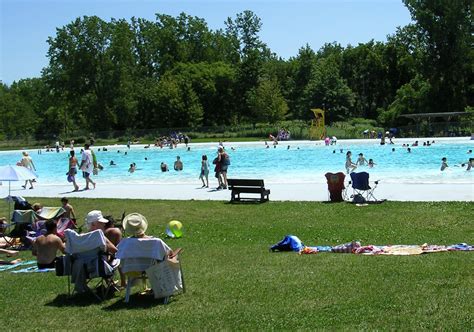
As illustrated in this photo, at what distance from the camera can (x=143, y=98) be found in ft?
267

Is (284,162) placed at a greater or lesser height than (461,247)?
lesser

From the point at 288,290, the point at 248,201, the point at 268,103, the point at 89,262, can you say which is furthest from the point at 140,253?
the point at 268,103

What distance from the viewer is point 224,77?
8162cm

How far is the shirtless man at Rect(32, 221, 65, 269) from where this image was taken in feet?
32.1

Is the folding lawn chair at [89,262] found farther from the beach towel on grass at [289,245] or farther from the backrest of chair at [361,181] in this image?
the backrest of chair at [361,181]

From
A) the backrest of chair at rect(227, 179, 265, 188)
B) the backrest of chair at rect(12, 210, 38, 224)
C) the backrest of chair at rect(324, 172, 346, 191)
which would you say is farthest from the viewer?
the backrest of chair at rect(227, 179, 265, 188)

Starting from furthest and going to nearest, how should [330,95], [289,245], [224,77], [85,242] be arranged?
[224,77], [330,95], [289,245], [85,242]

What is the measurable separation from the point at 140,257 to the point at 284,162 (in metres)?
32.1

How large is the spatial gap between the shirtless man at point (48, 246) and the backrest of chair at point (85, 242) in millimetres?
1467

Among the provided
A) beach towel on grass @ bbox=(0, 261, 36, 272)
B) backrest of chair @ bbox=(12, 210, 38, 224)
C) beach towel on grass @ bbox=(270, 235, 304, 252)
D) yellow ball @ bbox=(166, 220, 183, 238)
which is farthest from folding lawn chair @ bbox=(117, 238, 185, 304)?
backrest of chair @ bbox=(12, 210, 38, 224)

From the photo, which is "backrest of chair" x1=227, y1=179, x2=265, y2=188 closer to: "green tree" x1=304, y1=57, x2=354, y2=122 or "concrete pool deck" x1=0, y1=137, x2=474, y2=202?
"concrete pool deck" x1=0, y1=137, x2=474, y2=202

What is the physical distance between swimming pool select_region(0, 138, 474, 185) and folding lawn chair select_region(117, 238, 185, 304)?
1636 centimetres

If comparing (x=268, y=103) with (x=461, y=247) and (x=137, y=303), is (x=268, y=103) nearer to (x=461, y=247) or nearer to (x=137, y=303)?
(x=461, y=247)

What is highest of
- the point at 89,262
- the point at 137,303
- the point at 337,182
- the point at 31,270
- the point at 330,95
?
the point at 330,95
